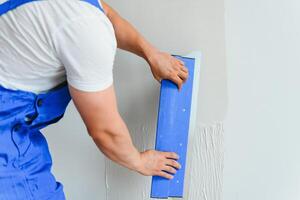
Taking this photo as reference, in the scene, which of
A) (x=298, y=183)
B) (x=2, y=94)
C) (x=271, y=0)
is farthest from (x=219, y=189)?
(x=2, y=94)

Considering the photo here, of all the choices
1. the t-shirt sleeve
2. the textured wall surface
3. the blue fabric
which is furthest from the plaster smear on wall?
the t-shirt sleeve

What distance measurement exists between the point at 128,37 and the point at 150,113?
0.72ft

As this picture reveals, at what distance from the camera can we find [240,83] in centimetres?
93

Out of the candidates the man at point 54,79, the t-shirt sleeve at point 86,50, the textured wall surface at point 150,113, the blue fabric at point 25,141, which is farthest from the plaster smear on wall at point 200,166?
the t-shirt sleeve at point 86,50

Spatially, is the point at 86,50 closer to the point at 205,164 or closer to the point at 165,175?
the point at 165,175

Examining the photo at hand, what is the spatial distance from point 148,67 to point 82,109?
329 mm

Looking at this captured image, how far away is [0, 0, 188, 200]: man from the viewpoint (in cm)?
62

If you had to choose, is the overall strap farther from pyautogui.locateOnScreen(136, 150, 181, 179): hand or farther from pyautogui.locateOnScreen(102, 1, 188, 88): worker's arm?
pyautogui.locateOnScreen(136, 150, 181, 179): hand

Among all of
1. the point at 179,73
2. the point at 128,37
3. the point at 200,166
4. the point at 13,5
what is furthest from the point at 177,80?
the point at 13,5

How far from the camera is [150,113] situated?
1012 millimetres

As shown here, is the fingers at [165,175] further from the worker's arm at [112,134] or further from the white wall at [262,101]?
the white wall at [262,101]

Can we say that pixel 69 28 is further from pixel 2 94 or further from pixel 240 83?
pixel 240 83

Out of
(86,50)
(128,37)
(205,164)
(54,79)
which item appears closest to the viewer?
(86,50)

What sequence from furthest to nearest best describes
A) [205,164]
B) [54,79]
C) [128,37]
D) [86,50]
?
[205,164] < [128,37] < [54,79] < [86,50]
